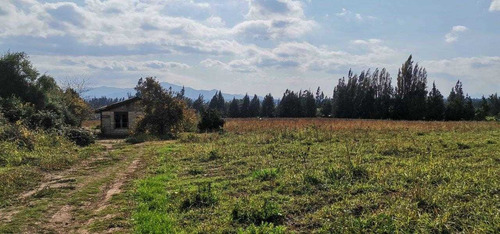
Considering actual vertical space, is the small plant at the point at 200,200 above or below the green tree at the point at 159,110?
below

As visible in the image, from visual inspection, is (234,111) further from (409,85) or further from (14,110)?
(14,110)

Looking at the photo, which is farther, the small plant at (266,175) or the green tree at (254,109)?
the green tree at (254,109)

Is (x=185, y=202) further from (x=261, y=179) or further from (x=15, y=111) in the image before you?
(x=15, y=111)

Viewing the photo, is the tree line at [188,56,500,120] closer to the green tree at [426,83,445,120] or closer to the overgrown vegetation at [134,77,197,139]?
the green tree at [426,83,445,120]

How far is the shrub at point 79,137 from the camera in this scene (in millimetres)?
19797

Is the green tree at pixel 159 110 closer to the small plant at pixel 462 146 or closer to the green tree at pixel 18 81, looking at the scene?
the green tree at pixel 18 81

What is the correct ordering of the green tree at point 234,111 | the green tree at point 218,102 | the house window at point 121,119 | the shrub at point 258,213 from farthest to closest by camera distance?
1. the green tree at point 218,102
2. the green tree at point 234,111
3. the house window at point 121,119
4. the shrub at point 258,213

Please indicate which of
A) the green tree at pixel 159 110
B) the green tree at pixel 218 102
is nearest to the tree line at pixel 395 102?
the green tree at pixel 218 102

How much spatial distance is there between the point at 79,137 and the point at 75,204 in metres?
13.6

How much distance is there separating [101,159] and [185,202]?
348 inches

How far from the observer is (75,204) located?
7.79 metres

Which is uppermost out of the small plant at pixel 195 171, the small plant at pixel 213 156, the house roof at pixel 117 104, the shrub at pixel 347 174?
the house roof at pixel 117 104

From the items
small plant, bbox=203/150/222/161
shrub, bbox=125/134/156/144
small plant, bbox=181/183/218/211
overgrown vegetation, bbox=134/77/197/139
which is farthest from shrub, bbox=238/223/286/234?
overgrown vegetation, bbox=134/77/197/139

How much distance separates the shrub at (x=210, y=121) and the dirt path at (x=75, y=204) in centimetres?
1869
